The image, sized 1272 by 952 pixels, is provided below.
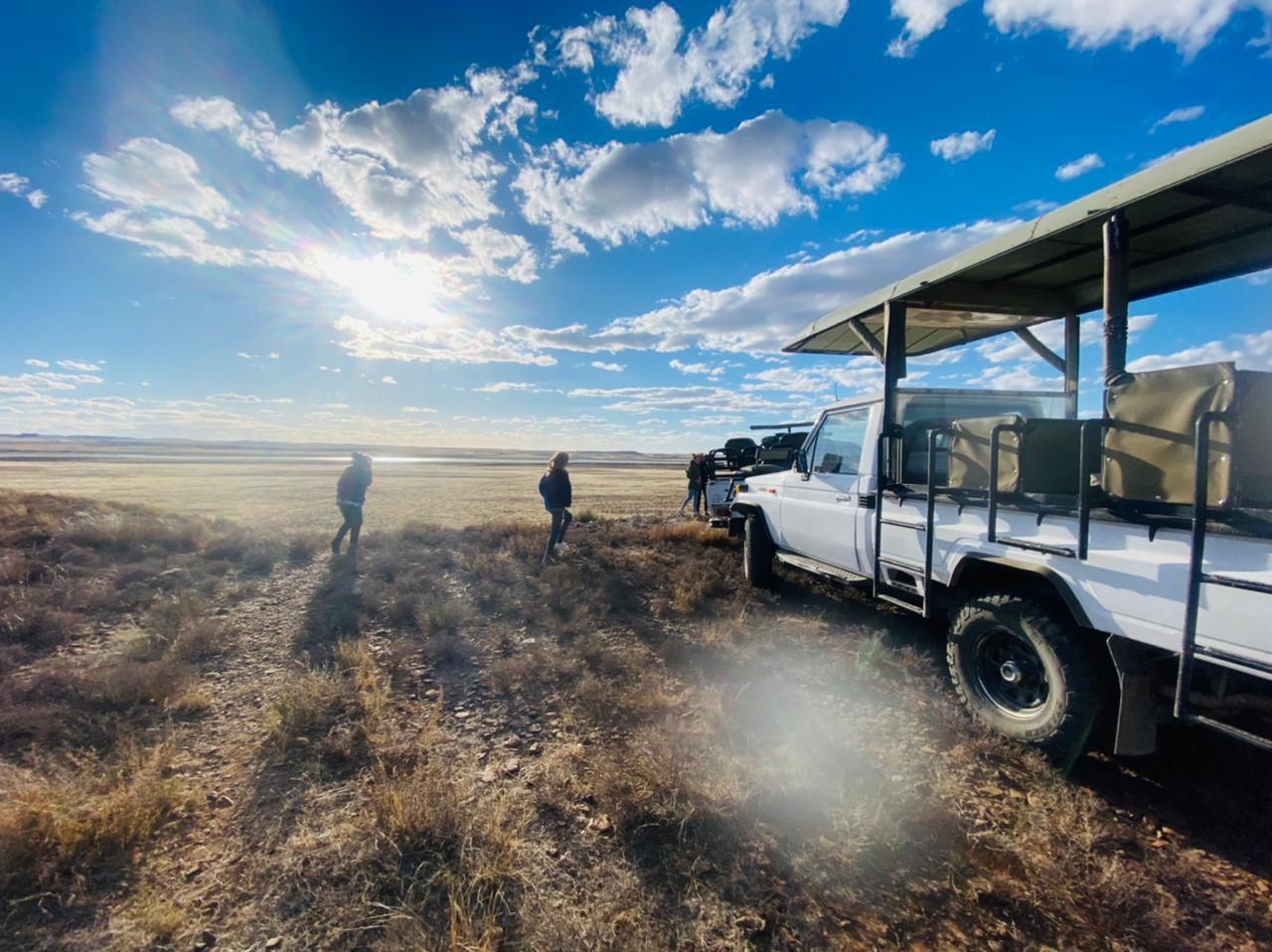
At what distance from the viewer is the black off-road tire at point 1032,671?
328 centimetres

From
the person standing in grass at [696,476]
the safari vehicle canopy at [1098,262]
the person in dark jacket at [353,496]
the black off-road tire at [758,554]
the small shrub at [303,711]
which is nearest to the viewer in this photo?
the safari vehicle canopy at [1098,262]

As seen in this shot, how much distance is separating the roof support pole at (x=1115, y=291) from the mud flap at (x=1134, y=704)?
1.61 m

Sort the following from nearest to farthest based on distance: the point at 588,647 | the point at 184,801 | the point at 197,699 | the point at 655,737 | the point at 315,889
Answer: the point at 315,889
the point at 184,801
the point at 655,737
the point at 197,699
the point at 588,647

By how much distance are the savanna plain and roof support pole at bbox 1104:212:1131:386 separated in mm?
2471

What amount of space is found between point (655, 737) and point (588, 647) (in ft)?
6.43

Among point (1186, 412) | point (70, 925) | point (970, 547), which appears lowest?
point (70, 925)

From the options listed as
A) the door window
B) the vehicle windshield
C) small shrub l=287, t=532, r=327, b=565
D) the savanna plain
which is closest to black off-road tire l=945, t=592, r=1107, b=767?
the savanna plain

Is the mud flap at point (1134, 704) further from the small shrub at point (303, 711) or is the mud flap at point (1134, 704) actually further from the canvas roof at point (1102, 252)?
the small shrub at point (303, 711)

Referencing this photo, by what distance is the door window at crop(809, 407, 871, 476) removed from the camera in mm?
5504

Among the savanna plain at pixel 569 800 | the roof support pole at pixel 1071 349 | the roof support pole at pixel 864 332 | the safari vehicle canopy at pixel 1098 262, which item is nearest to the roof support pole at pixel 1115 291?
the safari vehicle canopy at pixel 1098 262

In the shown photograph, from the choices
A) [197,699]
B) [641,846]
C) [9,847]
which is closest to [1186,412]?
[641,846]

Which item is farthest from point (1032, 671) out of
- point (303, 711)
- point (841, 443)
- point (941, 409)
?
point (303, 711)

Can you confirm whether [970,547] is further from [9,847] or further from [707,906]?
[9,847]

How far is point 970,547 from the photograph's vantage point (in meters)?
3.89
